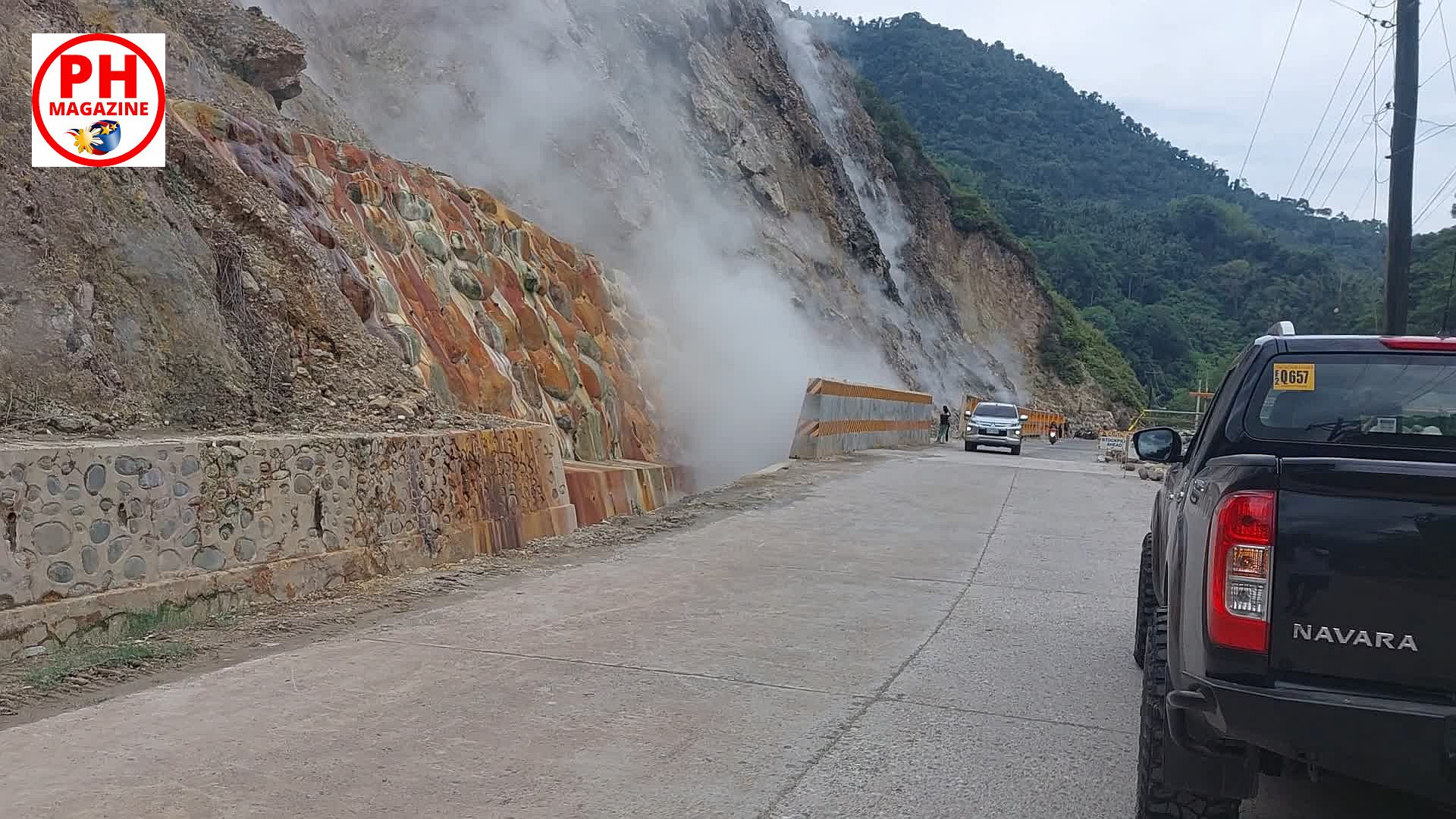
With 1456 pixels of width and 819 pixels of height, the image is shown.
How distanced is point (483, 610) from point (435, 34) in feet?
74.5

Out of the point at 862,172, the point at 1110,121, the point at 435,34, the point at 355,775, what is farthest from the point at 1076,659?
the point at 1110,121

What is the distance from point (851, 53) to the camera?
465ft

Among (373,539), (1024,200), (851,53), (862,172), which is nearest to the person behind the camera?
(373,539)

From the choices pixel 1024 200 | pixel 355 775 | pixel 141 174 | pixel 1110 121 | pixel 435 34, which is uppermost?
pixel 1110 121

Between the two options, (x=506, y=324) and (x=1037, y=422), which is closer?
(x=506, y=324)

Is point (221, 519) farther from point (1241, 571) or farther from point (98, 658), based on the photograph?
point (1241, 571)

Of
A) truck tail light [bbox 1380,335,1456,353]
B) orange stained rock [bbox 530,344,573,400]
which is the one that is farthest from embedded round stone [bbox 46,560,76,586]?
orange stained rock [bbox 530,344,573,400]

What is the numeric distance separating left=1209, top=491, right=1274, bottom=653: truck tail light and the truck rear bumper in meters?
0.17

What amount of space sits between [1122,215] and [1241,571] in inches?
5214

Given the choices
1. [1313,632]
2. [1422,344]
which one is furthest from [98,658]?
[1422,344]

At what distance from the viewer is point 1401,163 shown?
18.3 m

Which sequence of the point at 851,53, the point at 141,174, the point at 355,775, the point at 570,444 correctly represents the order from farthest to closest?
the point at 851,53
the point at 570,444
the point at 141,174
the point at 355,775

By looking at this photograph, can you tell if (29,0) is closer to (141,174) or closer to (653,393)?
(141,174)

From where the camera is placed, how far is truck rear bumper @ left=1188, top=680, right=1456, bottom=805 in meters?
3.23
